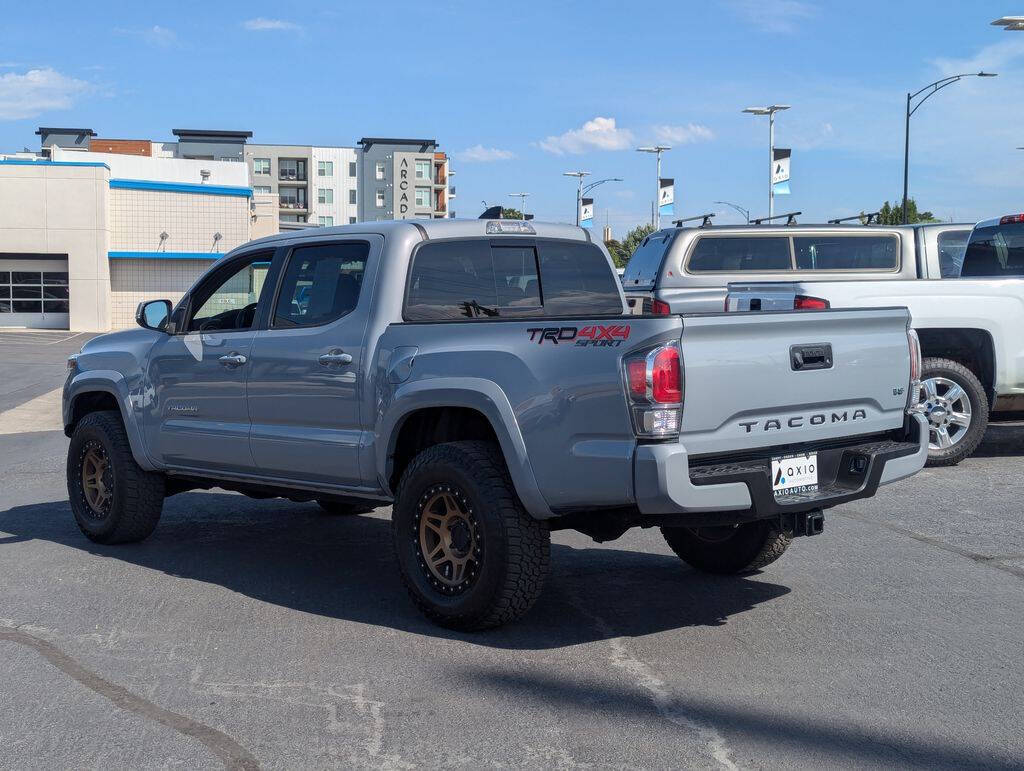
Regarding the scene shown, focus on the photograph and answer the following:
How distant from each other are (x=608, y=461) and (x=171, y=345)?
351 centimetres

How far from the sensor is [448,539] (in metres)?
5.59

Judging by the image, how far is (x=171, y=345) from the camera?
7.31 metres

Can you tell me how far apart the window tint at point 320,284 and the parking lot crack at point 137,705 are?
2.13 meters

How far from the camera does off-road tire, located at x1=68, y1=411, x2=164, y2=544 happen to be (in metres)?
7.46

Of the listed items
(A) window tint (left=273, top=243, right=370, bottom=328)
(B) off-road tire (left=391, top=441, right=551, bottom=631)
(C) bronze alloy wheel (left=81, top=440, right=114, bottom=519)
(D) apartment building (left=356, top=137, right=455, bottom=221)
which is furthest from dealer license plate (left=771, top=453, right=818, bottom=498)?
(D) apartment building (left=356, top=137, right=455, bottom=221)

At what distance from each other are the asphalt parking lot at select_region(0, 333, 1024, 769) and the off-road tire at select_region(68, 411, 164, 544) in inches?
6.4

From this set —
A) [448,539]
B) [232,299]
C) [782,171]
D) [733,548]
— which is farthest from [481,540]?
[782,171]

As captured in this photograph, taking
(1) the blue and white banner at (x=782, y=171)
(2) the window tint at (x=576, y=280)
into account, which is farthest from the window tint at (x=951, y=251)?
(1) the blue and white banner at (x=782, y=171)

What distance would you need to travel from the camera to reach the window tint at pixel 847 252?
43.3ft

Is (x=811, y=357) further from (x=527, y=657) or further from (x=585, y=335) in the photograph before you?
(x=527, y=657)

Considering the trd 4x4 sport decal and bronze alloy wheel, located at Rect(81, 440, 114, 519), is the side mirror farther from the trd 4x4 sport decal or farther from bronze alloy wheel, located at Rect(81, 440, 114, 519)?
the trd 4x4 sport decal

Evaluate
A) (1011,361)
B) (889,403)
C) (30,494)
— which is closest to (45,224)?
(30,494)

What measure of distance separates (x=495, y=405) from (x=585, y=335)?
57 centimetres

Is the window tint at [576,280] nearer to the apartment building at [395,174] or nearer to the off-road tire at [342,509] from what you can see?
the off-road tire at [342,509]
